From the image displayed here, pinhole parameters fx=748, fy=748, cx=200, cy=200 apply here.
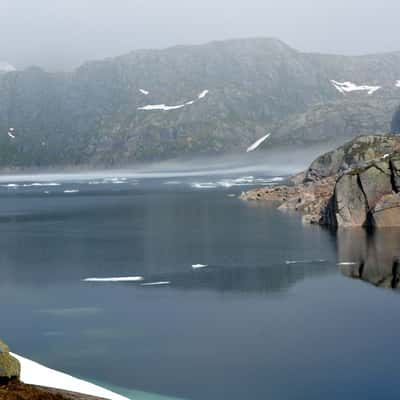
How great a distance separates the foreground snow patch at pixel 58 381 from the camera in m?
32.3

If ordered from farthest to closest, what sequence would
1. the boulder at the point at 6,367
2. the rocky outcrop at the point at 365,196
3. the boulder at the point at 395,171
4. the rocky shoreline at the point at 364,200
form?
the boulder at the point at 395,171 → the rocky outcrop at the point at 365,196 → the rocky shoreline at the point at 364,200 → the boulder at the point at 6,367

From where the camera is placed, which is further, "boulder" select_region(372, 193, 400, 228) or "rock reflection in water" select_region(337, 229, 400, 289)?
"boulder" select_region(372, 193, 400, 228)

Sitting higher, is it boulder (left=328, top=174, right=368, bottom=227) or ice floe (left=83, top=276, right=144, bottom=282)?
boulder (left=328, top=174, right=368, bottom=227)

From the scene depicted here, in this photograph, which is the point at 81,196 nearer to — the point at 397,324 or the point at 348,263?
the point at 348,263

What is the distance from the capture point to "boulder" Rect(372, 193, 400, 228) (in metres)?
85.9

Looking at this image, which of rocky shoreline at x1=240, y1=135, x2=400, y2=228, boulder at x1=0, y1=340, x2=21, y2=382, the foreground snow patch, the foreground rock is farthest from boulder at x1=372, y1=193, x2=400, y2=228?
the foreground rock

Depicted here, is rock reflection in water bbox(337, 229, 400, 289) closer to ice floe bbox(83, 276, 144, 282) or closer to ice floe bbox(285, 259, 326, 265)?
ice floe bbox(285, 259, 326, 265)

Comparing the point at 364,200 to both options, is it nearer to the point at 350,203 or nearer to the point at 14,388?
the point at 350,203

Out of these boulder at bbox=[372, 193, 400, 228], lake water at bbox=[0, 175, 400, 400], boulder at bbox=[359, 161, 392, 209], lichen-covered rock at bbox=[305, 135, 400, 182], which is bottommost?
lake water at bbox=[0, 175, 400, 400]

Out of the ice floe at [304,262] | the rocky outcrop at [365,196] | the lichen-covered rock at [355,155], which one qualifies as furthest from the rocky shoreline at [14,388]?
the lichen-covered rock at [355,155]

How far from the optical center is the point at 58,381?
33.6m

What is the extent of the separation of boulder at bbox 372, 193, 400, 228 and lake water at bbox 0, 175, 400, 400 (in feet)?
14.1

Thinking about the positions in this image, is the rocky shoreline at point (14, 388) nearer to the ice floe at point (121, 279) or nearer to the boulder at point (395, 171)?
the ice floe at point (121, 279)

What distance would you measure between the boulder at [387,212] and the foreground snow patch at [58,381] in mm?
57747
